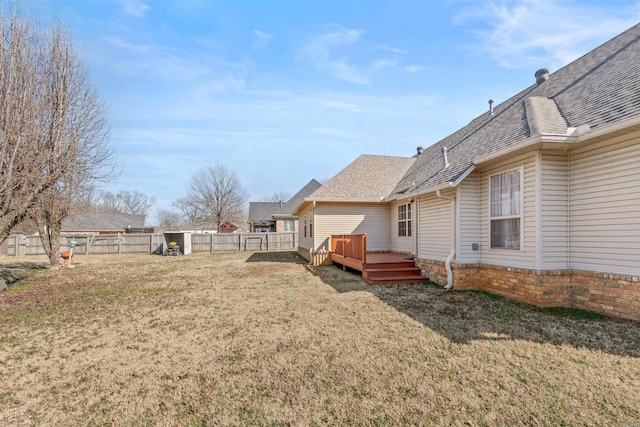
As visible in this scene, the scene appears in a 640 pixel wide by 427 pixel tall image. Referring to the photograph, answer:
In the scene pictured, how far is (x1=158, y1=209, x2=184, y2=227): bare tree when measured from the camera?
198 ft

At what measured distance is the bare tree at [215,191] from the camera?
40281 millimetres

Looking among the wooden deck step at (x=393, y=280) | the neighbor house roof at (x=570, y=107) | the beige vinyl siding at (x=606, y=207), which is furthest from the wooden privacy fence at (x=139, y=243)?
the beige vinyl siding at (x=606, y=207)

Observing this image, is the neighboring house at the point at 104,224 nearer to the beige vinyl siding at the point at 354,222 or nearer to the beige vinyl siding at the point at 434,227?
the beige vinyl siding at the point at 354,222

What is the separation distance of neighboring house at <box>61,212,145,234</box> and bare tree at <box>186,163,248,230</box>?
937cm

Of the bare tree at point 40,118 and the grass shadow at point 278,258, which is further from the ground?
the bare tree at point 40,118

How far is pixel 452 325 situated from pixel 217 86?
430 inches

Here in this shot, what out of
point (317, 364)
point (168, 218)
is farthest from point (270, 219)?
point (168, 218)

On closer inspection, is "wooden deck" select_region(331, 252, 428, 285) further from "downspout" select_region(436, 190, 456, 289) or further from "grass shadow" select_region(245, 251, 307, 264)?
"grass shadow" select_region(245, 251, 307, 264)

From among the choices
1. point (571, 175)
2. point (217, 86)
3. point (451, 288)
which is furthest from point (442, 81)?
point (217, 86)

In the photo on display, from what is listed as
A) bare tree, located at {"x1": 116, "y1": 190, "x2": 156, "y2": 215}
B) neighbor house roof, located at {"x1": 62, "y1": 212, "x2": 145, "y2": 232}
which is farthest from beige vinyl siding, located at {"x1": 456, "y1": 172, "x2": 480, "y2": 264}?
bare tree, located at {"x1": 116, "y1": 190, "x2": 156, "y2": 215}

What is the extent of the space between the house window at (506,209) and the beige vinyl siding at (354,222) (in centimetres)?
649

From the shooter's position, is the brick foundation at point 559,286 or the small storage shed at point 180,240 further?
the small storage shed at point 180,240

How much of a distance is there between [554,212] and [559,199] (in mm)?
263

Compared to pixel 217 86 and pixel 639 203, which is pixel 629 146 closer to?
pixel 639 203
